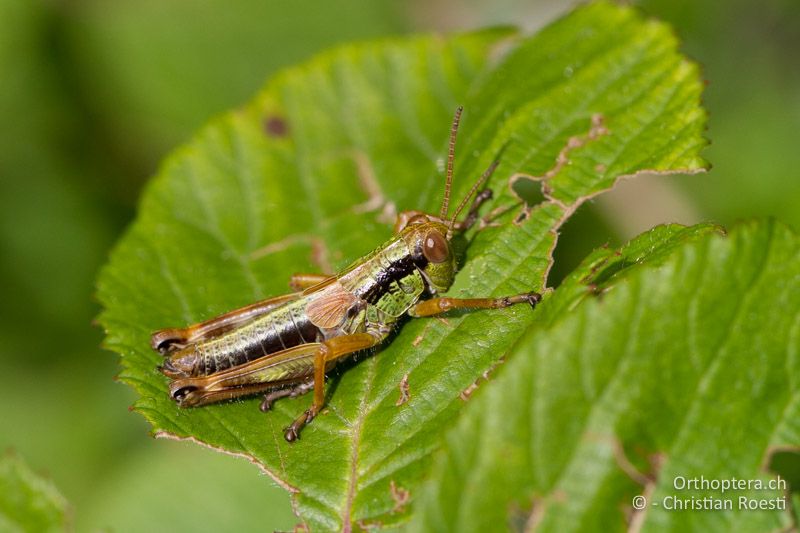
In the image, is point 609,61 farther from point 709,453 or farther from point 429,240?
point 709,453

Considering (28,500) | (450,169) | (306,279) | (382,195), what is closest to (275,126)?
(382,195)

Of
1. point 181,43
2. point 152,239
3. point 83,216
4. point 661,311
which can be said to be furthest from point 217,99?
point 661,311

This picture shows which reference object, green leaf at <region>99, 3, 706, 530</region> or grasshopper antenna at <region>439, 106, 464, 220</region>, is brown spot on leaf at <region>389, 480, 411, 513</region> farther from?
grasshopper antenna at <region>439, 106, 464, 220</region>

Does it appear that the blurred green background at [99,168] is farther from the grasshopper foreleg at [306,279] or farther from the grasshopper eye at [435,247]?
the grasshopper foreleg at [306,279]

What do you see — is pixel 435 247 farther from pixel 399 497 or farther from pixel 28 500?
pixel 28 500

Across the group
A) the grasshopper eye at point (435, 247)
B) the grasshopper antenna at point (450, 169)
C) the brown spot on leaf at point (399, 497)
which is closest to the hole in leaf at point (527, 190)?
the grasshopper antenna at point (450, 169)

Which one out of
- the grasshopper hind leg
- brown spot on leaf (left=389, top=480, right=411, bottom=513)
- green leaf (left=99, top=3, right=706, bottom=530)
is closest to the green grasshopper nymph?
the grasshopper hind leg

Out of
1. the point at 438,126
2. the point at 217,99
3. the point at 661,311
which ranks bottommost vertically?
the point at 661,311
